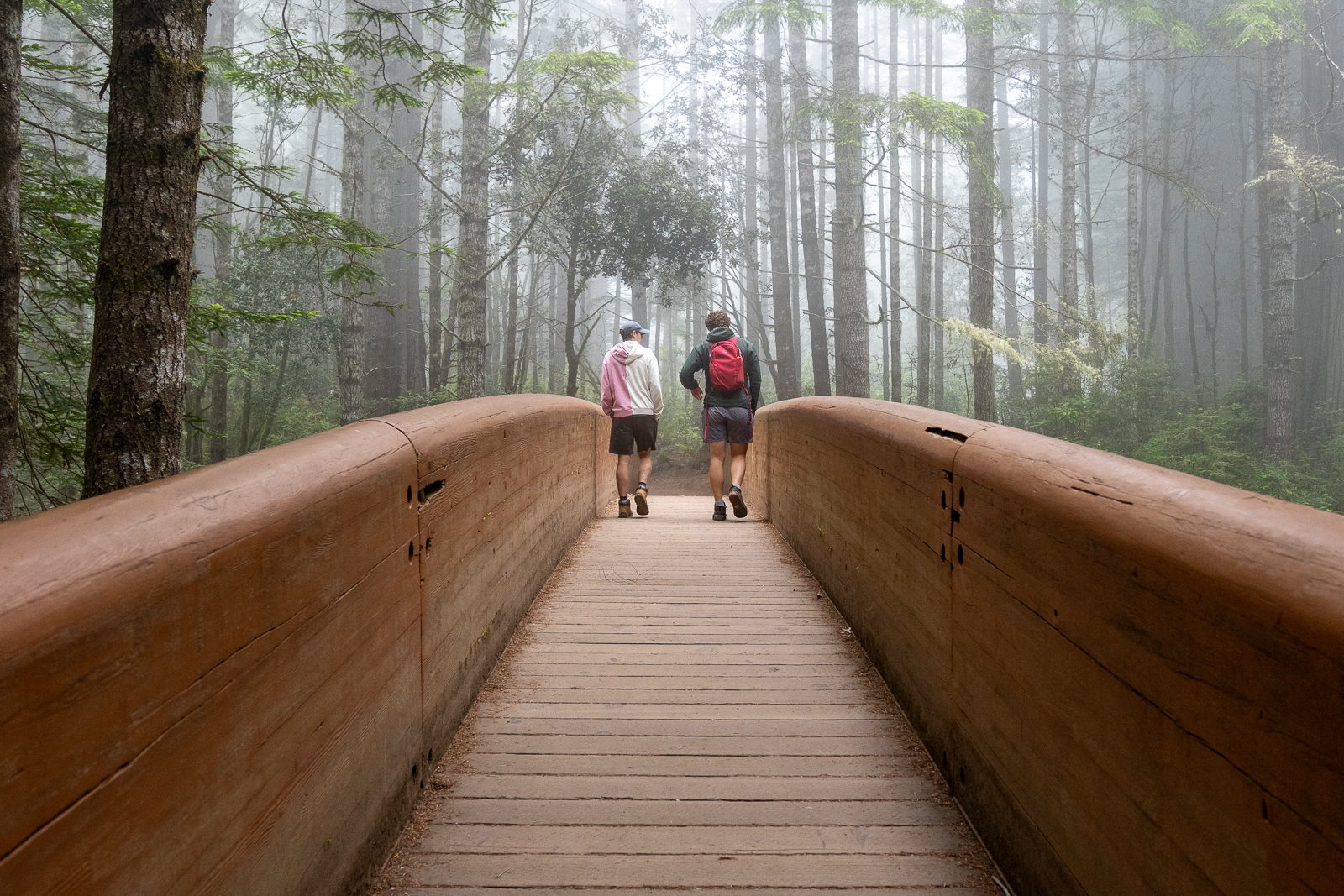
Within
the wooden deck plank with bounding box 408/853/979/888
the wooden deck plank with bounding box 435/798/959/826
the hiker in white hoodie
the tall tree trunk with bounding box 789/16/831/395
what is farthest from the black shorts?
the tall tree trunk with bounding box 789/16/831/395

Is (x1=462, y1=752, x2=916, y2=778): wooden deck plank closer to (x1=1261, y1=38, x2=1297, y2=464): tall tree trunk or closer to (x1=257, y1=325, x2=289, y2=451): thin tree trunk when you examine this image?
(x1=257, y1=325, x2=289, y2=451): thin tree trunk

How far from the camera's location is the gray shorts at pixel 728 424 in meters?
7.42

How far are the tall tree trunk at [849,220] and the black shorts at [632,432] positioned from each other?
19.3 feet

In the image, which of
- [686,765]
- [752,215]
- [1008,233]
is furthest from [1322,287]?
[686,765]

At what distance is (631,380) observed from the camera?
7.60 metres

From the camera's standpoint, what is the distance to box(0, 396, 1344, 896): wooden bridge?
3.54 feet

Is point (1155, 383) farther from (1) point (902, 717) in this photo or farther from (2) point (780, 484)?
(1) point (902, 717)

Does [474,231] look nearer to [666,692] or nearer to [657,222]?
[657,222]

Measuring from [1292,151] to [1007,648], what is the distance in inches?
681

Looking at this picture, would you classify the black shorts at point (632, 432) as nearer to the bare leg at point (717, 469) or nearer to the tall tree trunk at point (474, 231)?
the bare leg at point (717, 469)

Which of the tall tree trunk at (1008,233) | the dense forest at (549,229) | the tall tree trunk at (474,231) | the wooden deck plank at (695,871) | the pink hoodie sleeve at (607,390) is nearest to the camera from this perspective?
the wooden deck plank at (695,871)

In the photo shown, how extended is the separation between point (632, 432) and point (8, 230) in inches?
188

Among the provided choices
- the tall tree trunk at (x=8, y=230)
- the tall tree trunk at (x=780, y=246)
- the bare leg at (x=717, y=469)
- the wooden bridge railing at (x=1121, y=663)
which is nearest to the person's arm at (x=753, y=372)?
the bare leg at (x=717, y=469)

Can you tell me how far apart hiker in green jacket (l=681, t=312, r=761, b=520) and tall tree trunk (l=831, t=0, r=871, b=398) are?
566 centimetres
